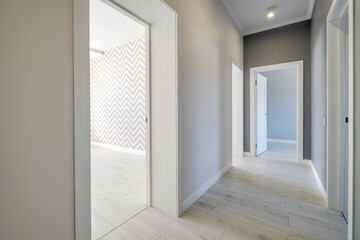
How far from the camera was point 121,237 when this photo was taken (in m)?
1.30

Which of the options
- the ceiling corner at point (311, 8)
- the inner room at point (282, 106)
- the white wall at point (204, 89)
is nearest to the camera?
the white wall at point (204, 89)

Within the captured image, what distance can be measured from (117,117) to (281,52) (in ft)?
13.5

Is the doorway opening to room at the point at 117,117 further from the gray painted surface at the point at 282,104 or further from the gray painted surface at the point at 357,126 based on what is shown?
the gray painted surface at the point at 282,104

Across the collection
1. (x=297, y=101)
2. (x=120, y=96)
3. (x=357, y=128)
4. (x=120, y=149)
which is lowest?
(x=120, y=149)

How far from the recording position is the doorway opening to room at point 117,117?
1771mm

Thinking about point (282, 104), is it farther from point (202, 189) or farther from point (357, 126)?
point (357, 126)

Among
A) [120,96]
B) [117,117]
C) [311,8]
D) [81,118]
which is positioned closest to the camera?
[81,118]

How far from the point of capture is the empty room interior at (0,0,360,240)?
0.71 meters

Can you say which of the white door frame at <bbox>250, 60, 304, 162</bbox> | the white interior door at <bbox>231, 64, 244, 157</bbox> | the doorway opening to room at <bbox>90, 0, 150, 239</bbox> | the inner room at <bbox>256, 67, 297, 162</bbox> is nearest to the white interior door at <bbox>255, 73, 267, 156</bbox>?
the white door frame at <bbox>250, 60, 304, 162</bbox>

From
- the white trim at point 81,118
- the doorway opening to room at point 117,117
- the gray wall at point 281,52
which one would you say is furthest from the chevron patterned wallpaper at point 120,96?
the white trim at point 81,118

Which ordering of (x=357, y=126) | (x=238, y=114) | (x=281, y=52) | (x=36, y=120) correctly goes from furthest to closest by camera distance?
Answer: 1. (x=238, y=114)
2. (x=281, y=52)
3. (x=357, y=126)
4. (x=36, y=120)

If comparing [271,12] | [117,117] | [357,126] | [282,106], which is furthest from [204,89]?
[282,106]

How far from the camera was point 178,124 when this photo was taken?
1.55m

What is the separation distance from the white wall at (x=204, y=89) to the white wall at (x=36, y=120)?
3.23 ft
